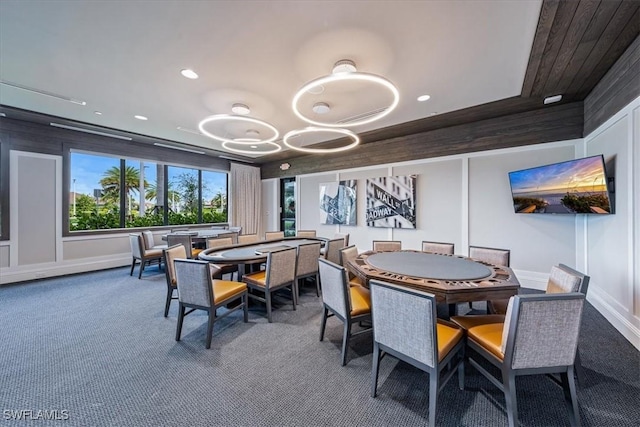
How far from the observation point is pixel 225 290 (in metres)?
2.68

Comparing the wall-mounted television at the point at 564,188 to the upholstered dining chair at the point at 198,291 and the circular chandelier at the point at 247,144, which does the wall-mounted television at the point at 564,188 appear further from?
the upholstered dining chair at the point at 198,291

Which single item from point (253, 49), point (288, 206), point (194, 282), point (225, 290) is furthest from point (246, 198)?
point (253, 49)

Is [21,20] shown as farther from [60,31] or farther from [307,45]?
[307,45]

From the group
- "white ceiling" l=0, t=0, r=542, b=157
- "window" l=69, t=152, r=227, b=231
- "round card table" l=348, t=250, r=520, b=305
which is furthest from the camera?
"window" l=69, t=152, r=227, b=231

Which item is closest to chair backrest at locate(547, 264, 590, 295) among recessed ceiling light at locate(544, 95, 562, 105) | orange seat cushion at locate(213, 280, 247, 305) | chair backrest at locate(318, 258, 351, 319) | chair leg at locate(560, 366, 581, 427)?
chair leg at locate(560, 366, 581, 427)

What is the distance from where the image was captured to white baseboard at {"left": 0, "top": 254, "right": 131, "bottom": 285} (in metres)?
4.30

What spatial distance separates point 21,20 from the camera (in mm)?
2094

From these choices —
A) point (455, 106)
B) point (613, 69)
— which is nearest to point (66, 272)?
point (455, 106)

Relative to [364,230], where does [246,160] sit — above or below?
above

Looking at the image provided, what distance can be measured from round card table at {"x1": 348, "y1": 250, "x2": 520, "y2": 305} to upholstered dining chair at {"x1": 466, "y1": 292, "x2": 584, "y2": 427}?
379 millimetres

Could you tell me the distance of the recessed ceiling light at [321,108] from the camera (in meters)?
3.55

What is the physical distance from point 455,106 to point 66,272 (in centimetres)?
760

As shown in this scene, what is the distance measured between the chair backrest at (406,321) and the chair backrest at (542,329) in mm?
439

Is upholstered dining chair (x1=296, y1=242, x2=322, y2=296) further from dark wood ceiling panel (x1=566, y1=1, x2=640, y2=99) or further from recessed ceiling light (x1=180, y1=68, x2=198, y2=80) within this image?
dark wood ceiling panel (x1=566, y1=1, x2=640, y2=99)
